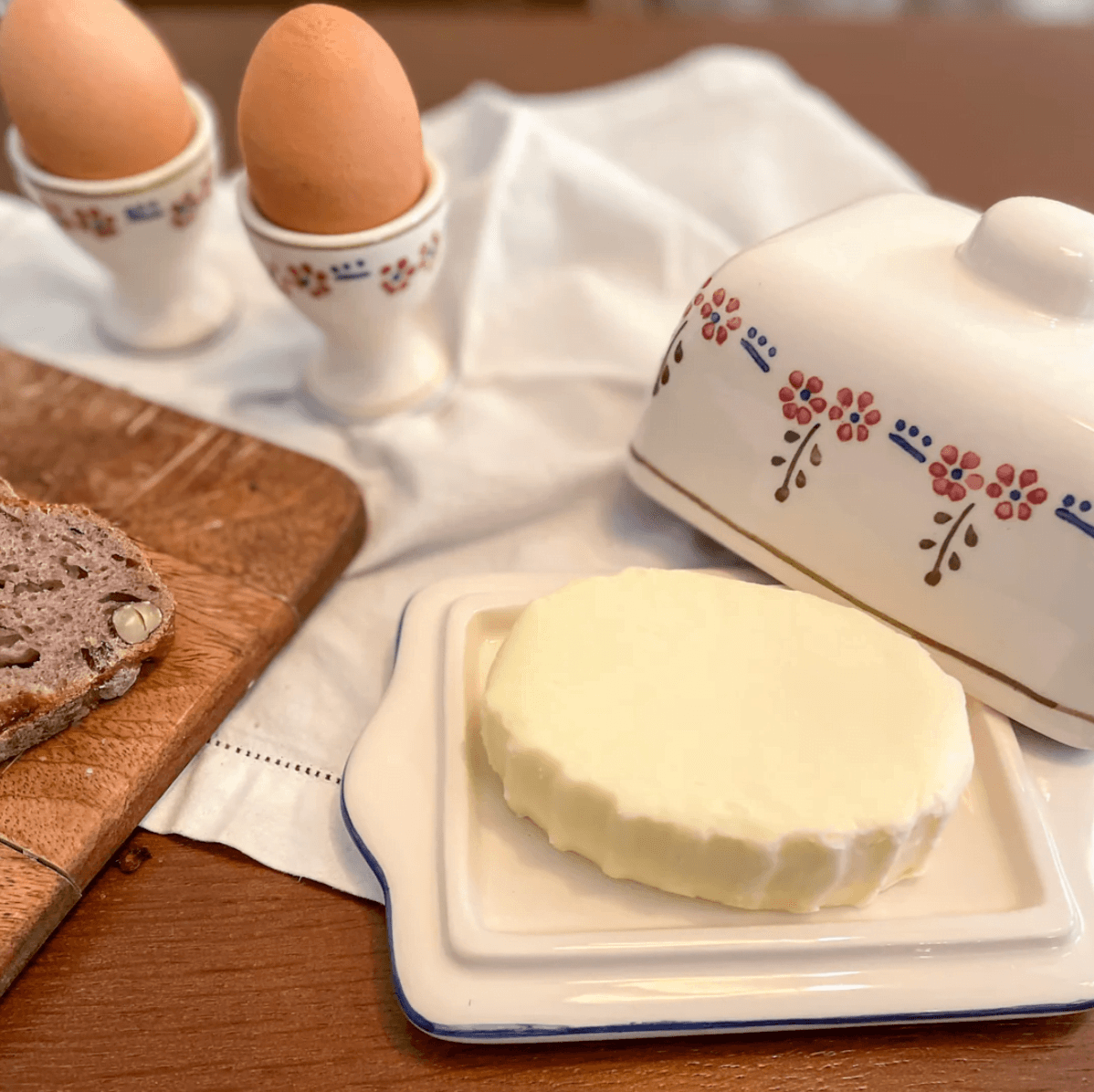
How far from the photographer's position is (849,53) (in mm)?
1397

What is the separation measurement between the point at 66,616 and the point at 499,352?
0.49 m

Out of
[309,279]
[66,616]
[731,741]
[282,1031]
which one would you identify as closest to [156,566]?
[66,616]

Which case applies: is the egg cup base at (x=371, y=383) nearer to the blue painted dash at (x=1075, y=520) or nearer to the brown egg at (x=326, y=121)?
the brown egg at (x=326, y=121)

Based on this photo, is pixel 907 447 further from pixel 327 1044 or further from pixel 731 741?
pixel 327 1044

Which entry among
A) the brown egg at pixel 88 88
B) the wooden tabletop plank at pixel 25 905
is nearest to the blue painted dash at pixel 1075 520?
the wooden tabletop plank at pixel 25 905

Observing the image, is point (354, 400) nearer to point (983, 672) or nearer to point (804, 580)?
point (804, 580)

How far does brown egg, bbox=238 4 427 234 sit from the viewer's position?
0.70 meters

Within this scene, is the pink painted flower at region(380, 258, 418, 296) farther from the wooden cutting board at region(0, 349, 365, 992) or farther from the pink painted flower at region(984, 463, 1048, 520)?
the pink painted flower at region(984, 463, 1048, 520)

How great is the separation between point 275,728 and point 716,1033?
36 centimetres

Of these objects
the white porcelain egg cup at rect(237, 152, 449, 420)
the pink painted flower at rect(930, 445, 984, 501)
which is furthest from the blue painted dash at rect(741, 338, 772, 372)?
the white porcelain egg cup at rect(237, 152, 449, 420)

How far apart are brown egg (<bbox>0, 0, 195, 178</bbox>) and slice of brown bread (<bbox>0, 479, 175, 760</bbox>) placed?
30cm

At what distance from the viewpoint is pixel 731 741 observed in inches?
22.2

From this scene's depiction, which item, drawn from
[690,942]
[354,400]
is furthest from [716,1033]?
[354,400]

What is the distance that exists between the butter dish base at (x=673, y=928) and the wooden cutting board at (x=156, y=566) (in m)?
0.14
